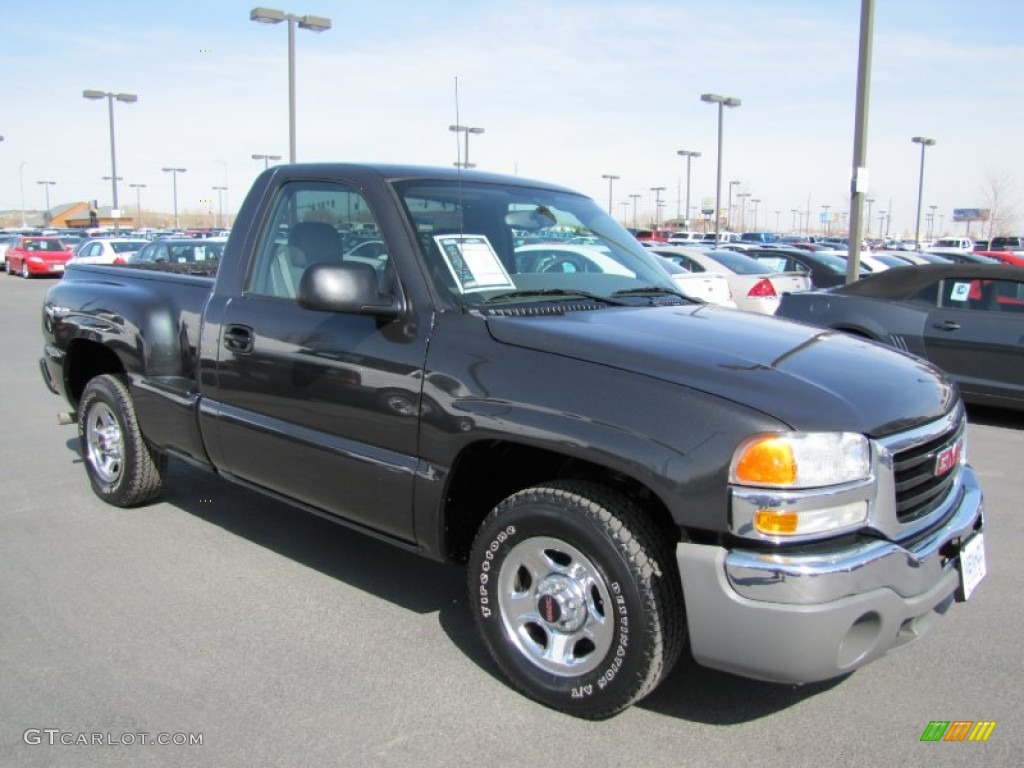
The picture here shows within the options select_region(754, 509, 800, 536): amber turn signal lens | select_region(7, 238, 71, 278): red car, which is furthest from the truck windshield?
select_region(7, 238, 71, 278): red car

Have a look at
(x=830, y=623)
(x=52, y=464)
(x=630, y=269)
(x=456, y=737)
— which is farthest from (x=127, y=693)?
(x=52, y=464)

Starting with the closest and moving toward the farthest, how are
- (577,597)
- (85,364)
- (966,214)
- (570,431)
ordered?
(570,431)
(577,597)
(85,364)
(966,214)

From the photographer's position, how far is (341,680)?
342 cm

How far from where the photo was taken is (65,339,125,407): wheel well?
5.70 m

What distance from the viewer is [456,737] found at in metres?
3.03

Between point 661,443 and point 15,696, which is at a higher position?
point 661,443

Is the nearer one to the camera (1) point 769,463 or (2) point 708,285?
(1) point 769,463

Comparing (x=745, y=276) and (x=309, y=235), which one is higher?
(x=309, y=235)

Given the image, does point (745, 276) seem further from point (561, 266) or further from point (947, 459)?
point (947, 459)

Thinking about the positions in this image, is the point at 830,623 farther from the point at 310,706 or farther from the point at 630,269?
the point at 630,269

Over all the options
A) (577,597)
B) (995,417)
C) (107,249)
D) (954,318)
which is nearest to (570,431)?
(577,597)

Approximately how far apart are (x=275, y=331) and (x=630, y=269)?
1611mm

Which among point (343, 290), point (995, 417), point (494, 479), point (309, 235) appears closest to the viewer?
point (343, 290)

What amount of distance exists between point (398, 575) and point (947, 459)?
253 centimetres
